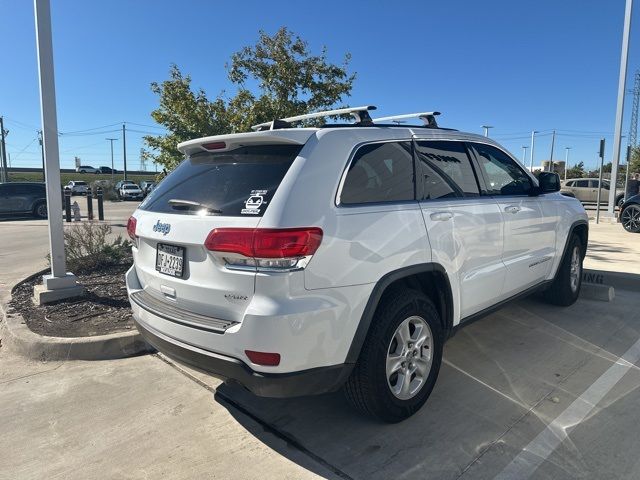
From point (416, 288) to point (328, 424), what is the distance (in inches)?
41.3

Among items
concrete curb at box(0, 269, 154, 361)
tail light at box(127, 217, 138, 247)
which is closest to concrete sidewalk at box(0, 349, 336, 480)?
concrete curb at box(0, 269, 154, 361)

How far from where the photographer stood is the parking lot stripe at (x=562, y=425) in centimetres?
257

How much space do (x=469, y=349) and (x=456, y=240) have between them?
1361mm

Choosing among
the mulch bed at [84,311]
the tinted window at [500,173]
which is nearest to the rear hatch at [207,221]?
the mulch bed at [84,311]

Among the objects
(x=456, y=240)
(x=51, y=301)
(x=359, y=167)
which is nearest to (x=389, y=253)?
(x=359, y=167)

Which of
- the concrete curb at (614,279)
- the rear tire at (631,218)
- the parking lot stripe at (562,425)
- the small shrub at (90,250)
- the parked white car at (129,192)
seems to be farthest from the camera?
the parked white car at (129,192)

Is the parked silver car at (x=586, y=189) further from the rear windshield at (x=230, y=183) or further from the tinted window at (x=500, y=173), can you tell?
the rear windshield at (x=230, y=183)

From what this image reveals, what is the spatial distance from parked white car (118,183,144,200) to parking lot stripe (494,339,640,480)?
43.9 meters

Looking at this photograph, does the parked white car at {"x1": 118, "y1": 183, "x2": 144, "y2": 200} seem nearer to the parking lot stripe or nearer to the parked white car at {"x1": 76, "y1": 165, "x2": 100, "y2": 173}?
the parking lot stripe

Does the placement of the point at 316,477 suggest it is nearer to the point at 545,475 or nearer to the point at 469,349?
the point at 545,475

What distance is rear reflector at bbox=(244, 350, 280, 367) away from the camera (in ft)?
7.79

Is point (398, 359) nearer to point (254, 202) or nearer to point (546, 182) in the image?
point (254, 202)

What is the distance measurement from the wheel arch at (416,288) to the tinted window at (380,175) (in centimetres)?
46

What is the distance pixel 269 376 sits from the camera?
242 centimetres
